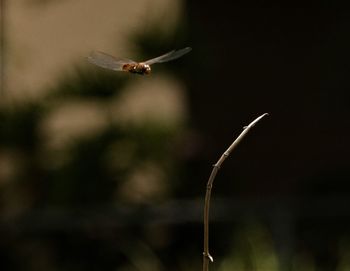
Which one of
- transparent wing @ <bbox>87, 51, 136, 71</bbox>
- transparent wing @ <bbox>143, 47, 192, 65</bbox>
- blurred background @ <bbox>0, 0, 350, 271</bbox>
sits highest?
transparent wing @ <bbox>143, 47, 192, 65</bbox>

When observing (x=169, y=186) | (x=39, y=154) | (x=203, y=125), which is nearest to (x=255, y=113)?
(x=203, y=125)

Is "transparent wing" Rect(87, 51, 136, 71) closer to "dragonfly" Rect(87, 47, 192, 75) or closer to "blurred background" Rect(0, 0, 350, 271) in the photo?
"dragonfly" Rect(87, 47, 192, 75)

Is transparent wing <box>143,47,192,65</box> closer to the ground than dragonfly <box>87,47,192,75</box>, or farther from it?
farther from it

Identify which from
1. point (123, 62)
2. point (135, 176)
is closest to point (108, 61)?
point (123, 62)

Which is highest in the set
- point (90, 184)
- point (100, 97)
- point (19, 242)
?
point (100, 97)

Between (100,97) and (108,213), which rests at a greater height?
(100,97)

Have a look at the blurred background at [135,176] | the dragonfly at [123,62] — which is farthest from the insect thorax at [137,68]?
the blurred background at [135,176]

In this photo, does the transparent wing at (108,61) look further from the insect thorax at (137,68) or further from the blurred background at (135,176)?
the blurred background at (135,176)

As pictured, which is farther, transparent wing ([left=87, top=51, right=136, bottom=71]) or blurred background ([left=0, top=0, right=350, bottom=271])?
blurred background ([left=0, top=0, right=350, bottom=271])

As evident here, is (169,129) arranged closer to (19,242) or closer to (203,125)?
(19,242)

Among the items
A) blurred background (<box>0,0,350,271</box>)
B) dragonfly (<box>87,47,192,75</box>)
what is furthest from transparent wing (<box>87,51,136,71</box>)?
blurred background (<box>0,0,350,271</box>)

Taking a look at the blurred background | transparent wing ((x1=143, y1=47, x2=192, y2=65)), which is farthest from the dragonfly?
the blurred background
